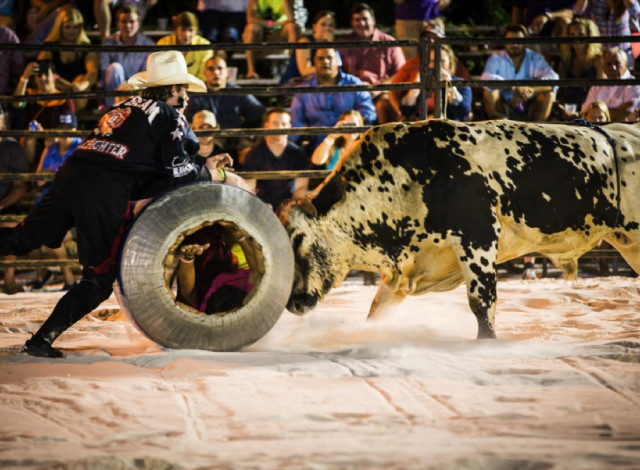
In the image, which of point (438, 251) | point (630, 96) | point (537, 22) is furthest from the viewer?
point (537, 22)

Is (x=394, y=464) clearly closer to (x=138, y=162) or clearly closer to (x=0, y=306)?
(x=138, y=162)

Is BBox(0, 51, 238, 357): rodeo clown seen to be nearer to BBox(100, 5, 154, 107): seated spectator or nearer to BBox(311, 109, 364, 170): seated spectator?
BBox(311, 109, 364, 170): seated spectator

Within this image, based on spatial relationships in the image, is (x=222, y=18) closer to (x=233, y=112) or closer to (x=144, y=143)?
(x=233, y=112)

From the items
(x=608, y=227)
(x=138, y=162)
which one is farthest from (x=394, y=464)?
(x=608, y=227)

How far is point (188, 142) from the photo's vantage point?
504cm

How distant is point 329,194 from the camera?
545 cm

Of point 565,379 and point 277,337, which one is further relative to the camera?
point 277,337

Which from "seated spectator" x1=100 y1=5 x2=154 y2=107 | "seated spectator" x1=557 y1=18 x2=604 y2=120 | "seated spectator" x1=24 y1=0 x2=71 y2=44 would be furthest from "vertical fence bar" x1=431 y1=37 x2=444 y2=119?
"seated spectator" x1=24 y1=0 x2=71 y2=44

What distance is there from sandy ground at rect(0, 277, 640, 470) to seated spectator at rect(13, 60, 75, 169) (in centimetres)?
354

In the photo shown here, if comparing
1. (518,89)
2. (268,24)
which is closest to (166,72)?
(518,89)

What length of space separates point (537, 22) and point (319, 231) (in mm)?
5989

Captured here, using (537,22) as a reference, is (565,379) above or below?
below

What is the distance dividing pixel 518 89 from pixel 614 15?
1.86m

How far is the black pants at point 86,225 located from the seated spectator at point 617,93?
18.8 ft
